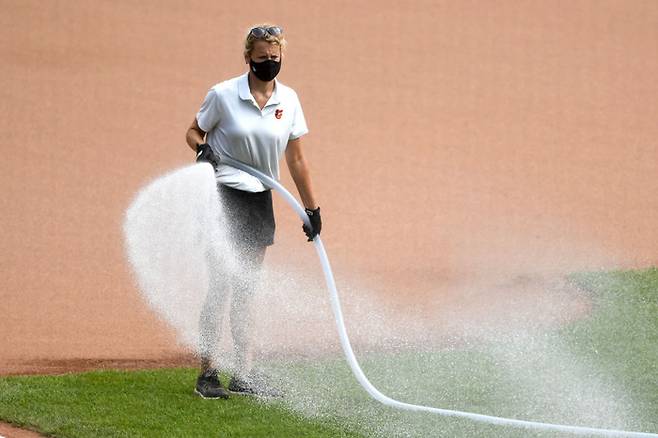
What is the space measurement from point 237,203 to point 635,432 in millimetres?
2112

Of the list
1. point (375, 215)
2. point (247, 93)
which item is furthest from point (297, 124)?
point (375, 215)

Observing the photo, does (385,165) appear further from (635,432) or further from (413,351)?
(635,432)

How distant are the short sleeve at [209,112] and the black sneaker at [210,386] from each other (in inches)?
46.4

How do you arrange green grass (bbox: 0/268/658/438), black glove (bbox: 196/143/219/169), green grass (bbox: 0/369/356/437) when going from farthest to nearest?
black glove (bbox: 196/143/219/169) < green grass (bbox: 0/268/658/438) < green grass (bbox: 0/369/356/437)

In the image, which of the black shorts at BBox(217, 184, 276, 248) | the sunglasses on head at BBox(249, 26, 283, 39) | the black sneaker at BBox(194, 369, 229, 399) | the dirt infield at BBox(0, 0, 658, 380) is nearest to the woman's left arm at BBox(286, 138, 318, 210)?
the black shorts at BBox(217, 184, 276, 248)

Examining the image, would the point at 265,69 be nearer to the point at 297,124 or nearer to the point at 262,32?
the point at 262,32

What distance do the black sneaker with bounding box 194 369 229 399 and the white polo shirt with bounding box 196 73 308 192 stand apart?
3.01 feet

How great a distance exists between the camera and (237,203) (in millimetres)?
6012

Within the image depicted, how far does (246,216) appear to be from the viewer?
6023 mm

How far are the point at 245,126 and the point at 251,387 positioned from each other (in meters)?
1.28

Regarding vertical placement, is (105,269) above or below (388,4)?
below

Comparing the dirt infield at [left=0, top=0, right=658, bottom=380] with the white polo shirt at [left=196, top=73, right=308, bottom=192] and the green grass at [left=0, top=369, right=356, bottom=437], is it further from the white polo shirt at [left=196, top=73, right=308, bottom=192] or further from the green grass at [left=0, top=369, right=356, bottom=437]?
the white polo shirt at [left=196, top=73, right=308, bottom=192]

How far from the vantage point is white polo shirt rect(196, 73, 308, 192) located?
591cm

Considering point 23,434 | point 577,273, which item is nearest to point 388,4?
point 577,273
